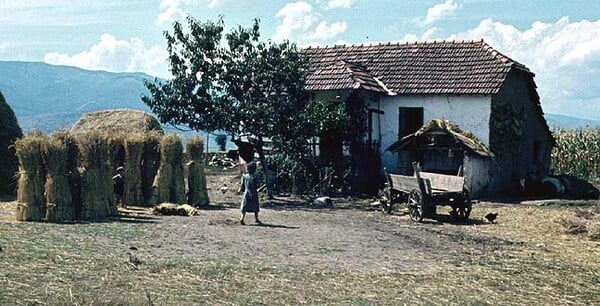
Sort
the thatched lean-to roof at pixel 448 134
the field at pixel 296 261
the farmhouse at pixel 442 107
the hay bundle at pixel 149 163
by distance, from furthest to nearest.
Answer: the farmhouse at pixel 442 107 → the thatched lean-to roof at pixel 448 134 → the hay bundle at pixel 149 163 → the field at pixel 296 261

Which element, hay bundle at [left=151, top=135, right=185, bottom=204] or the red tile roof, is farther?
the red tile roof

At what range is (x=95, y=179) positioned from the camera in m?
16.0

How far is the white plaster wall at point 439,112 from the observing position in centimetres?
2548

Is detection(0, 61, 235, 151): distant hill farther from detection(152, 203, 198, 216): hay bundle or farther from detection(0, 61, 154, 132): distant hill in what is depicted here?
detection(152, 203, 198, 216): hay bundle

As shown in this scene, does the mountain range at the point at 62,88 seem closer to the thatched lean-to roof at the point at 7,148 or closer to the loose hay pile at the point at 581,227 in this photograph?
the thatched lean-to roof at the point at 7,148

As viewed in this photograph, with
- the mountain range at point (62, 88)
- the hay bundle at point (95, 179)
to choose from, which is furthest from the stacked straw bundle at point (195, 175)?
the mountain range at point (62, 88)

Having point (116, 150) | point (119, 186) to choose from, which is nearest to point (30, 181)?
point (116, 150)

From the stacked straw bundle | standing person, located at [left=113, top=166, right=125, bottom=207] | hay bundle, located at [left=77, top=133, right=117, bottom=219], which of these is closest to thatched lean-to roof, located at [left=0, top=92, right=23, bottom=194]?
standing person, located at [left=113, top=166, right=125, bottom=207]

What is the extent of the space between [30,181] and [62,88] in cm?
16127

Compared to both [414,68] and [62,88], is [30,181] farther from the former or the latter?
[62,88]

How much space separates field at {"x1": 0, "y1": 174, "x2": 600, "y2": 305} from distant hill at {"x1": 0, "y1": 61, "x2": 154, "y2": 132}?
128470mm

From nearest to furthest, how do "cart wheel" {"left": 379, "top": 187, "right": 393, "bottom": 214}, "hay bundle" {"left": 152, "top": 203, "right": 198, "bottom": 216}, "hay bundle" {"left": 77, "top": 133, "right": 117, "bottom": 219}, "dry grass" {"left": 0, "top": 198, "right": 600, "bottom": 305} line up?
"dry grass" {"left": 0, "top": 198, "right": 600, "bottom": 305} → "hay bundle" {"left": 77, "top": 133, "right": 117, "bottom": 219} → "hay bundle" {"left": 152, "top": 203, "right": 198, "bottom": 216} → "cart wheel" {"left": 379, "top": 187, "right": 393, "bottom": 214}

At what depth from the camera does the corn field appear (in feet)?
110

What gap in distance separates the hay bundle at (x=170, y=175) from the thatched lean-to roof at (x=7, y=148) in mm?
4640
